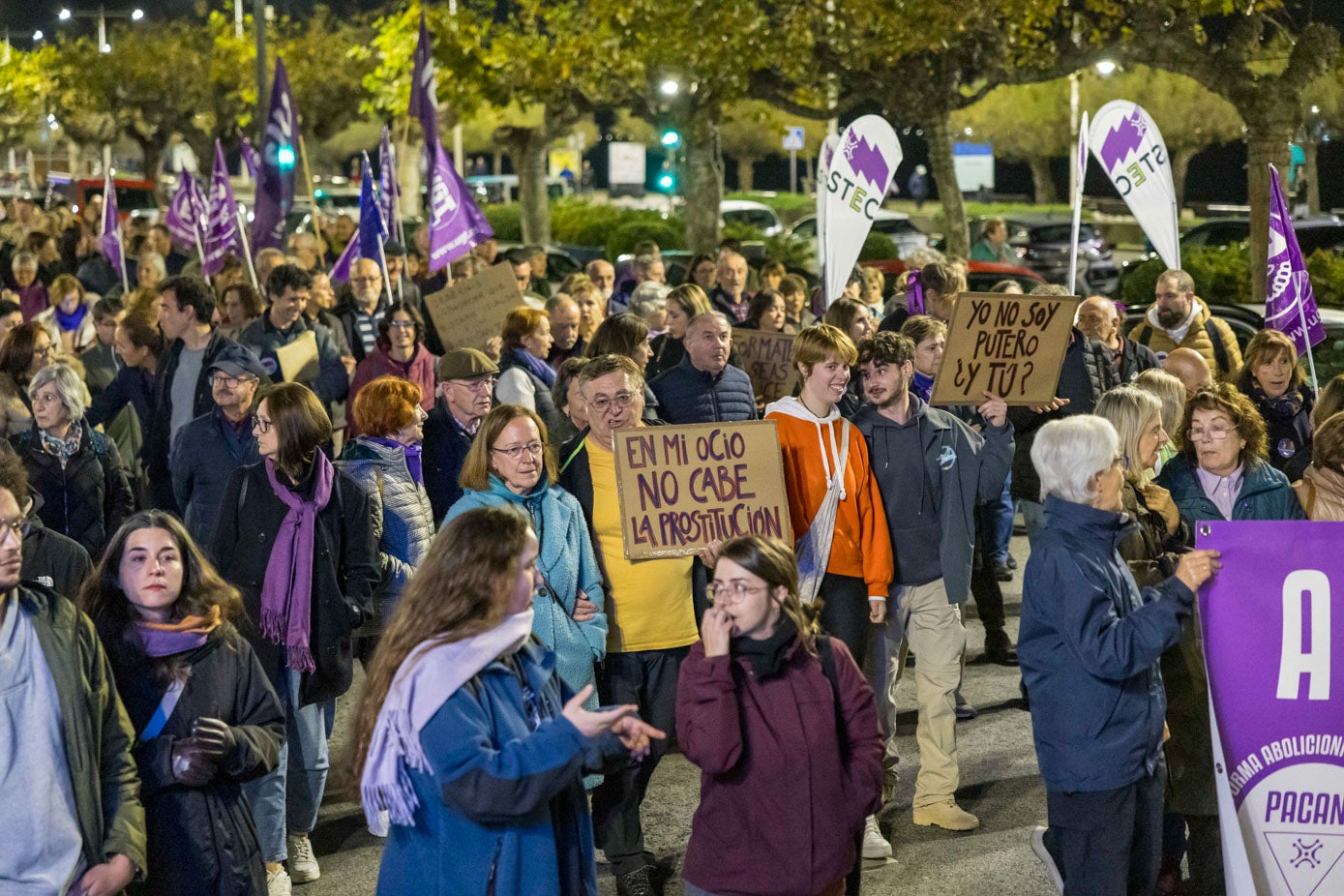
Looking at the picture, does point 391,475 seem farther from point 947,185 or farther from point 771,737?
point 947,185

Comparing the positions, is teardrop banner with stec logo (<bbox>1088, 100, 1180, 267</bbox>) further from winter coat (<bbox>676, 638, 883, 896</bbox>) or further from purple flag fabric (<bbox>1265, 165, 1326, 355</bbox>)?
winter coat (<bbox>676, 638, 883, 896</bbox>)

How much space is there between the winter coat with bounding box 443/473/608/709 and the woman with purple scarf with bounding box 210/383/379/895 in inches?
25.0

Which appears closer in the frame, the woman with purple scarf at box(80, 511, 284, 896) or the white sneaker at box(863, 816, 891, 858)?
the woman with purple scarf at box(80, 511, 284, 896)

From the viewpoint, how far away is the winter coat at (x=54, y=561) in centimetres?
553

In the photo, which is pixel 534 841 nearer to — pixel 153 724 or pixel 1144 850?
pixel 153 724

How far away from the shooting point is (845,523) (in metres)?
6.49

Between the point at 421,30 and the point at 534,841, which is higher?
the point at 421,30

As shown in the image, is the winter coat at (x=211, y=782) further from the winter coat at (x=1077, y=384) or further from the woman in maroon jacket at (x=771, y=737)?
the winter coat at (x=1077, y=384)

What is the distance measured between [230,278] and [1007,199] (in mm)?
51388

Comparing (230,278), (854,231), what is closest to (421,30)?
(230,278)

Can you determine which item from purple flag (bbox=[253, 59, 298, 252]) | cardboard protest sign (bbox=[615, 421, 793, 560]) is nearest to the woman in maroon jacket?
cardboard protest sign (bbox=[615, 421, 793, 560])

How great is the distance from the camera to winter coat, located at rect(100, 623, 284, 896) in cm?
441

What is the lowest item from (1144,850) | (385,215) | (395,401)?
(1144,850)

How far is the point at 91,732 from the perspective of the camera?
409cm
